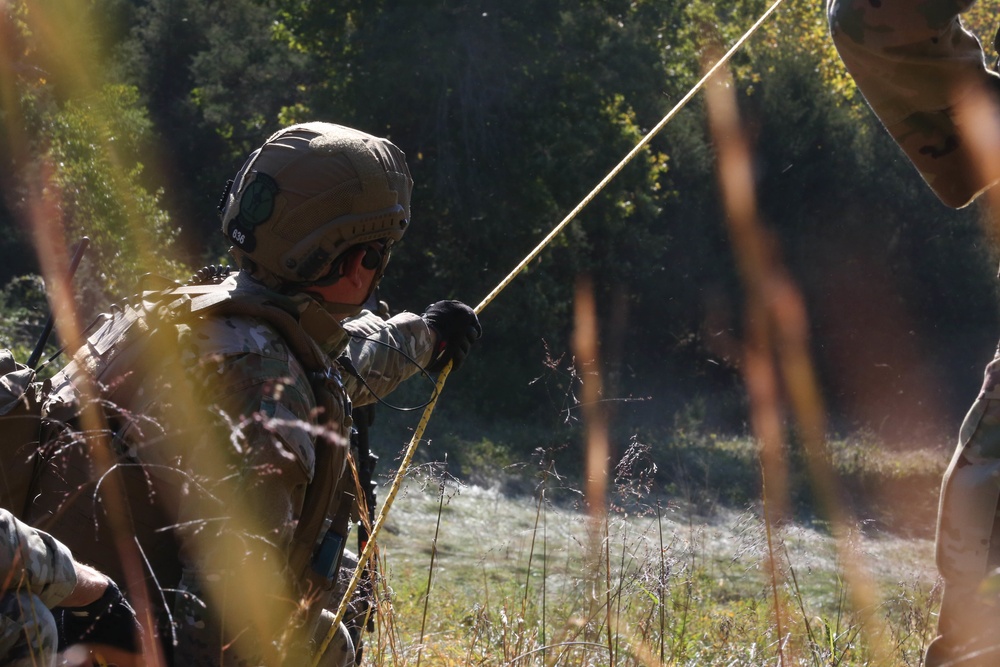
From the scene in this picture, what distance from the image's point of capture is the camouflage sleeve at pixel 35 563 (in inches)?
83.5

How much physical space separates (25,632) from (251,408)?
60 centimetres

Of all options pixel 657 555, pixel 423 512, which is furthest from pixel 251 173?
pixel 423 512

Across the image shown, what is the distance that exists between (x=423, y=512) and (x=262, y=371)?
327 inches

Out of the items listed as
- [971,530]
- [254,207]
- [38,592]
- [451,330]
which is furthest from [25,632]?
[451,330]

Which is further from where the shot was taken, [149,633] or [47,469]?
[47,469]

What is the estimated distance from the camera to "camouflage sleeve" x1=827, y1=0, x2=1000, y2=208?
253 centimetres

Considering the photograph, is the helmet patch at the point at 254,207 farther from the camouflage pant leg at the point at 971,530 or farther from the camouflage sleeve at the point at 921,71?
the camouflage pant leg at the point at 971,530

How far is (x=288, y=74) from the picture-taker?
20.2 m

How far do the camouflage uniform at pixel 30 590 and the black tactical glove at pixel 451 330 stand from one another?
1786 mm

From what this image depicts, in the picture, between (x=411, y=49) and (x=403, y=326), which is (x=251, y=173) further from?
(x=411, y=49)

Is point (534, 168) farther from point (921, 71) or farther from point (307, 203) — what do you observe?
point (921, 71)

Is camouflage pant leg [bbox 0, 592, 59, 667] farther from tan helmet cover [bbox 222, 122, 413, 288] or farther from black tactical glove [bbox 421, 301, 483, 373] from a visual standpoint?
black tactical glove [bbox 421, 301, 483, 373]

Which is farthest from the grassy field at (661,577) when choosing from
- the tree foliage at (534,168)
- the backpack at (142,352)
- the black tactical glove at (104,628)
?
the tree foliage at (534,168)

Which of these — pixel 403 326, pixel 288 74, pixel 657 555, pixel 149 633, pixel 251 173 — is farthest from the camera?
pixel 288 74
